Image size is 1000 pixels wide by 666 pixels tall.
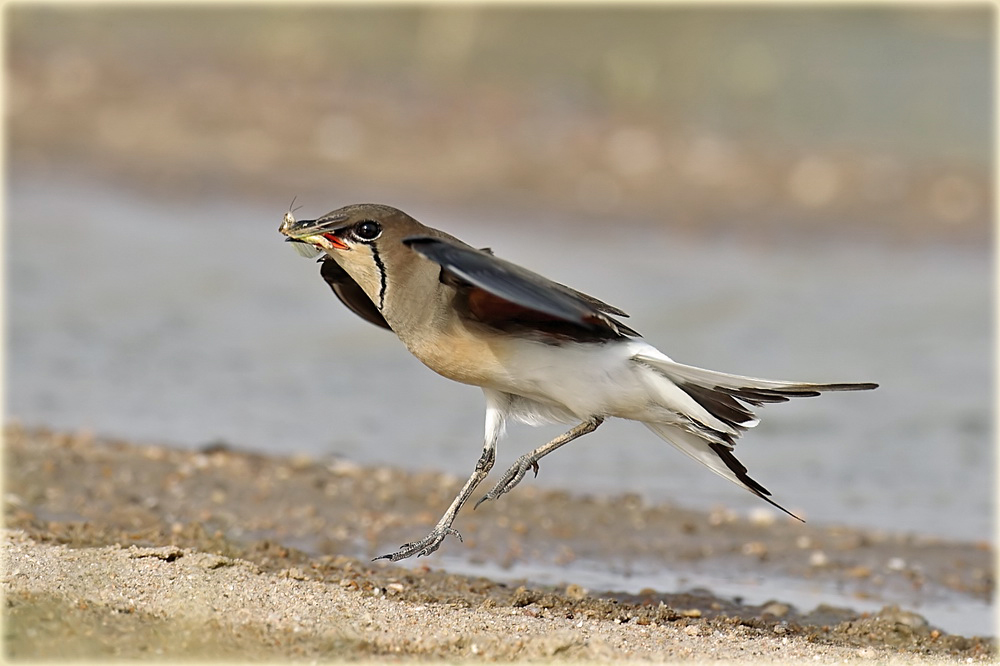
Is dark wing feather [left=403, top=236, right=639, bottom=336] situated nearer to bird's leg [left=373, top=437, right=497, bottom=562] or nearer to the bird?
the bird

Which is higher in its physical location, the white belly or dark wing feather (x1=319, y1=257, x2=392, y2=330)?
dark wing feather (x1=319, y1=257, x2=392, y2=330)

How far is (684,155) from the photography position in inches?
745

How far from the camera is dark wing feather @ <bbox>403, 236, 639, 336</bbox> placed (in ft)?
17.1

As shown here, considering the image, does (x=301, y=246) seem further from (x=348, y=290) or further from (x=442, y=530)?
(x=442, y=530)

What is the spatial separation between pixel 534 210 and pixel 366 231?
11.3 meters

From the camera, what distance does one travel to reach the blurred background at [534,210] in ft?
33.5

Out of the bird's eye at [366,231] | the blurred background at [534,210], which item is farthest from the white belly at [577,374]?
the blurred background at [534,210]

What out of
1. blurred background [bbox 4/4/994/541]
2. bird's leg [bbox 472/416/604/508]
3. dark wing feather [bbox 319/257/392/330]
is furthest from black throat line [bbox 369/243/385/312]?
blurred background [bbox 4/4/994/541]

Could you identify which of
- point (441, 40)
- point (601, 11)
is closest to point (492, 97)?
point (441, 40)

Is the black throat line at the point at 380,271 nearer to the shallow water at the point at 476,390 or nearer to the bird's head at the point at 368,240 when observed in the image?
the bird's head at the point at 368,240

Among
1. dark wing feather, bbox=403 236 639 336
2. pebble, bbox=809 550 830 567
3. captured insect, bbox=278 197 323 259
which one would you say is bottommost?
pebble, bbox=809 550 830 567

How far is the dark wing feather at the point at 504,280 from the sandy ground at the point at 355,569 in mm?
1219

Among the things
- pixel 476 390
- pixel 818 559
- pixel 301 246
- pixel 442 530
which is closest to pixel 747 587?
pixel 818 559

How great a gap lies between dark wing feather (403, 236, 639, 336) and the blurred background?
13.0 feet
